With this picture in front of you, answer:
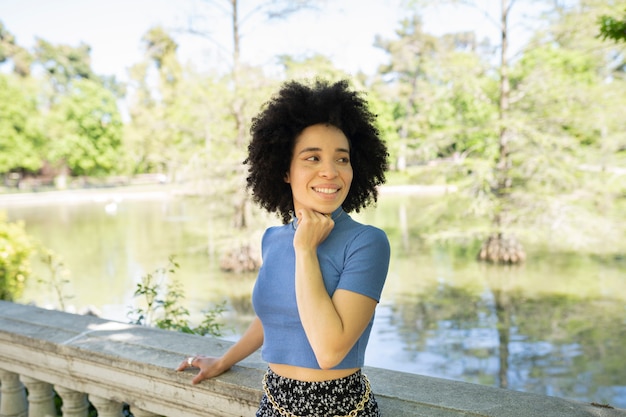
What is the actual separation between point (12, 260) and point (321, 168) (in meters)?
7.62

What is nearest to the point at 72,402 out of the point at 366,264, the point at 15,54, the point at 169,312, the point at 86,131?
the point at 366,264

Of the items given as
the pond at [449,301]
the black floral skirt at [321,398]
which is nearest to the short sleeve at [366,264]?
the black floral skirt at [321,398]

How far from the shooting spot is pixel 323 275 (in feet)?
4.25

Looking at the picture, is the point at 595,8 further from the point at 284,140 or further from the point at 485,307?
the point at 284,140

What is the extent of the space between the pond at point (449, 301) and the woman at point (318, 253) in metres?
4.21

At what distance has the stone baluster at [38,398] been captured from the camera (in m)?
2.32

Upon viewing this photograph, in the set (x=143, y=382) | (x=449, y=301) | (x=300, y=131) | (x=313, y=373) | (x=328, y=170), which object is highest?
(x=300, y=131)

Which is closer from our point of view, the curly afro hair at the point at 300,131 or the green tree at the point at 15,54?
the curly afro hair at the point at 300,131

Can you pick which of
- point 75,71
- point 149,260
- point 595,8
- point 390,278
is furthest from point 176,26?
point 75,71

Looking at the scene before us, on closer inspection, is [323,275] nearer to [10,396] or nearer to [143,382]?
[143,382]

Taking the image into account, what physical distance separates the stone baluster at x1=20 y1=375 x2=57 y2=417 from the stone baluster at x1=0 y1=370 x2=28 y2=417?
14 centimetres

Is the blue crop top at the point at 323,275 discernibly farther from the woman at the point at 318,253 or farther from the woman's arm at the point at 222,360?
the woman's arm at the point at 222,360

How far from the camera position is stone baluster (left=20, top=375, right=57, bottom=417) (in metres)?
2.32

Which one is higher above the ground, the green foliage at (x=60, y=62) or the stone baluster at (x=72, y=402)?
the green foliage at (x=60, y=62)
